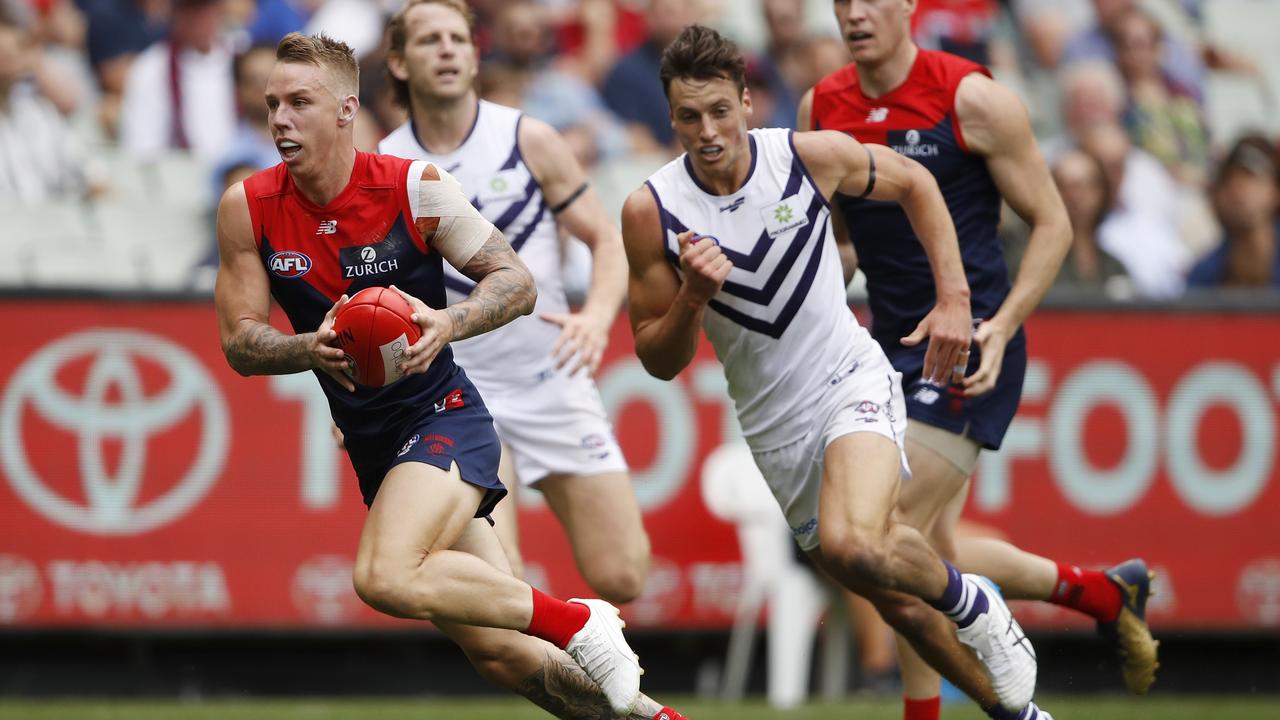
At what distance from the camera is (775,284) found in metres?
6.28

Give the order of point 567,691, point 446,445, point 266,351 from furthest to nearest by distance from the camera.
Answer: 1. point 567,691
2. point 446,445
3. point 266,351

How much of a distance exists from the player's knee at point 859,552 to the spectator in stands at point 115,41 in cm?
810

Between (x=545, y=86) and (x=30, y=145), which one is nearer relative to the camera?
(x=30, y=145)

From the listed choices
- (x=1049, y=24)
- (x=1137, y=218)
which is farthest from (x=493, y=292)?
(x=1049, y=24)

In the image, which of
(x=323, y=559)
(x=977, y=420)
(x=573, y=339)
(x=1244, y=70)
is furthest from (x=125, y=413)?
(x=1244, y=70)

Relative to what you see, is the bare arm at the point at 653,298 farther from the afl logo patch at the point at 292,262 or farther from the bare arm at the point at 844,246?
the afl logo patch at the point at 292,262

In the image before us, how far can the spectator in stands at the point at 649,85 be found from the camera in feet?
41.7

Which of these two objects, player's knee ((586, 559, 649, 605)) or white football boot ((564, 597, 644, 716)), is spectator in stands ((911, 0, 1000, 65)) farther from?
white football boot ((564, 597, 644, 716))

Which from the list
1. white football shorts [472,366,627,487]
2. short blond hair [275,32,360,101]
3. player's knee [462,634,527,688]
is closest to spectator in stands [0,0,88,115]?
white football shorts [472,366,627,487]

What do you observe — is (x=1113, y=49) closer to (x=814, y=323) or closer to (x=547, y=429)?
(x=547, y=429)

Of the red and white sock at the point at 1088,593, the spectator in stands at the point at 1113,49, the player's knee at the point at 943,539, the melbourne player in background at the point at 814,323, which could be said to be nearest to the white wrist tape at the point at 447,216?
the melbourne player in background at the point at 814,323

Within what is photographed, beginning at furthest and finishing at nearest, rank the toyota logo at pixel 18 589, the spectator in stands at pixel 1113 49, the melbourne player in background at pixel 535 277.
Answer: the spectator in stands at pixel 1113 49
the toyota logo at pixel 18 589
the melbourne player in background at pixel 535 277

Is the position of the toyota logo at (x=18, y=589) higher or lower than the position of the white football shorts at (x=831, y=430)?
lower

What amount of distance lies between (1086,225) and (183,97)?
6.59 meters
